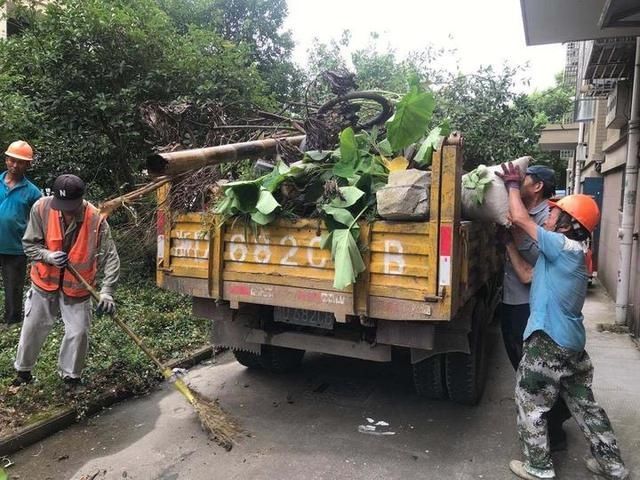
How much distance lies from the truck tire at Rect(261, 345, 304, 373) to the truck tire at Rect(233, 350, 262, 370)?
0.05 metres

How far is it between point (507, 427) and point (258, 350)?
1.93 metres

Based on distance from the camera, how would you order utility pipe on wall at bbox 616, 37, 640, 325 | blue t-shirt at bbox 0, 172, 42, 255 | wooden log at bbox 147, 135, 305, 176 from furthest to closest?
utility pipe on wall at bbox 616, 37, 640, 325 < blue t-shirt at bbox 0, 172, 42, 255 < wooden log at bbox 147, 135, 305, 176

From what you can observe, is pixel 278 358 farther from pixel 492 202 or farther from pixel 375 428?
pixel 492 202

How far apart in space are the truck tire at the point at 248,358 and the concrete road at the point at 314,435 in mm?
132

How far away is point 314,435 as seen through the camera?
378 centimetres

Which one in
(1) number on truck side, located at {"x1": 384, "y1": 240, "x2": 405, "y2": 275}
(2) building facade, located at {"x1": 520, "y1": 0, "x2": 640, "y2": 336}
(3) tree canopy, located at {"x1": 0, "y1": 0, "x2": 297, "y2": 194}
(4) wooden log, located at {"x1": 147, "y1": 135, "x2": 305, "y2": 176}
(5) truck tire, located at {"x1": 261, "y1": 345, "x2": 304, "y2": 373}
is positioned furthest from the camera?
(3) tree canopy, located at {"x1": 0, "y1": 0, "x2": 297, "y2": 194}

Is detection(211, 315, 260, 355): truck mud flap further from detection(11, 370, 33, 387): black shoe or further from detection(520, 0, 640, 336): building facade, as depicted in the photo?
detection(520, 0, 640, 336): building facade

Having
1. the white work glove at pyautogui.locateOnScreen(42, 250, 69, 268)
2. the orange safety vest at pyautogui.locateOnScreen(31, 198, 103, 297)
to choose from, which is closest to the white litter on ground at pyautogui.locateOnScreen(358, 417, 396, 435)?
the orange safety vest at pyautogui.locateOnScreen(31, 198, 103, 297)

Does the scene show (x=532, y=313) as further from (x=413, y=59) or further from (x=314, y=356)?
(x=413, y=59)

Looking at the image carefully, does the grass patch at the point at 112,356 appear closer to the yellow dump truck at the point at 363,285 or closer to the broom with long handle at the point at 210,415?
the broom with long handle at the point at 210,415

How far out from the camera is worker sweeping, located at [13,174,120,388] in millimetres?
3977

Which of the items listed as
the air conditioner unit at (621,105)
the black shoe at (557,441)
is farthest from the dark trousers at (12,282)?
the air conditioner unit at (621,105)

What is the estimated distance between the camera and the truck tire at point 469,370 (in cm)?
404

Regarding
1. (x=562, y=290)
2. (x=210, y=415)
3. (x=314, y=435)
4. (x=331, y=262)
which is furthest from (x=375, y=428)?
(x=562, y=290)
